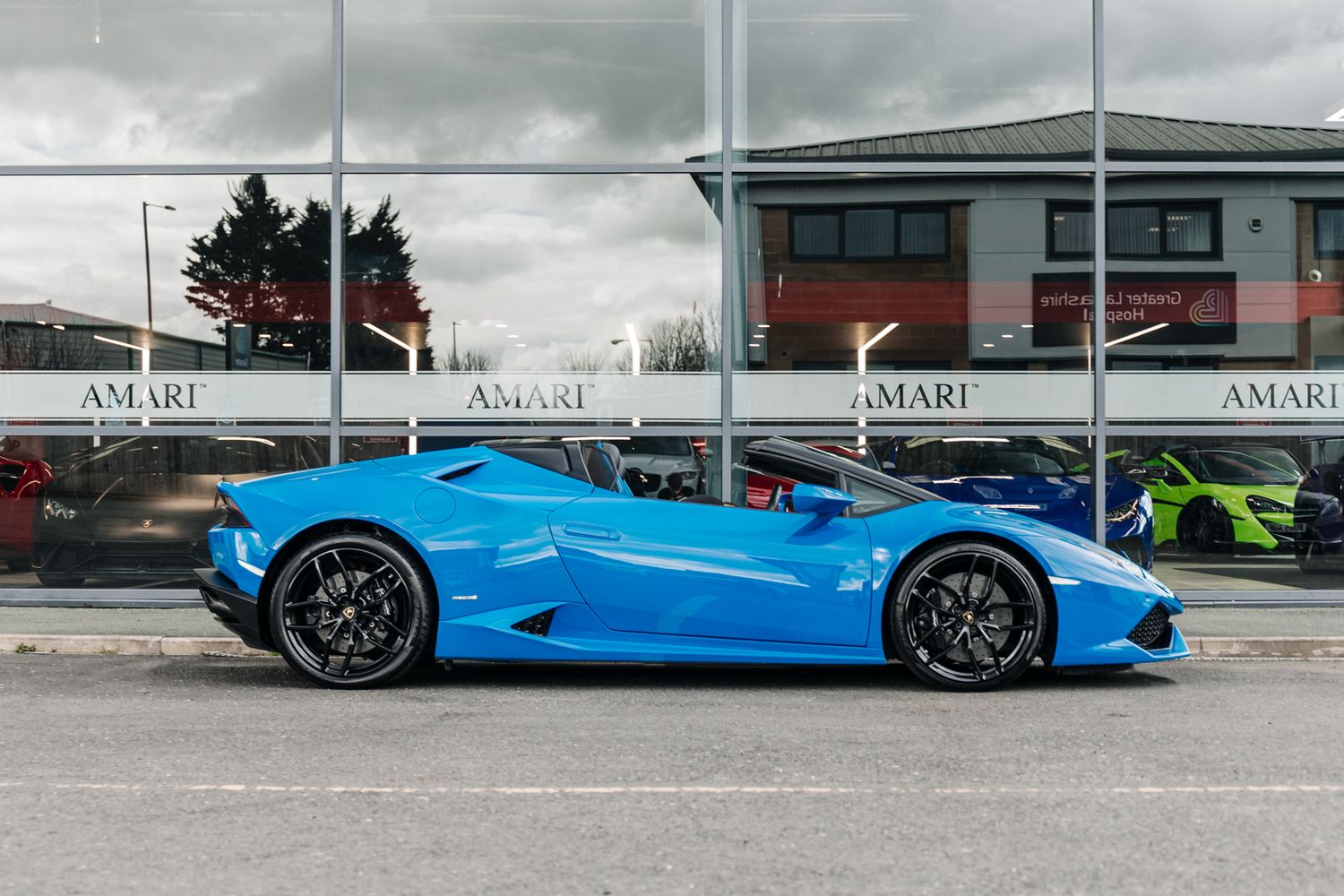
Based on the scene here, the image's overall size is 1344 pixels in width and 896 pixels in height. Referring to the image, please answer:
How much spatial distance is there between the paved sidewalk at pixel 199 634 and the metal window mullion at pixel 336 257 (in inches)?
67.2

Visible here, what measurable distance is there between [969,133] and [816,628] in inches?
210

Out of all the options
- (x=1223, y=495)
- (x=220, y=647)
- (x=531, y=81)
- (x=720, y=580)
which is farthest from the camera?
(x=531, y=81)

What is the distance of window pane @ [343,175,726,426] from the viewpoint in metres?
9.92

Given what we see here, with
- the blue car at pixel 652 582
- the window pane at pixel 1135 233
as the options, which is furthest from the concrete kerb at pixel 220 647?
the window pane at pixel 1135 233

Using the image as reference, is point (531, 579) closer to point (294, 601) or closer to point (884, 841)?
point (294, 601)

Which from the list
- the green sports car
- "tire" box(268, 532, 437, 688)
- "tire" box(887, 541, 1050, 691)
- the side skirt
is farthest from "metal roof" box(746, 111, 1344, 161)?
"tire" box(268, 532, 437, 688)

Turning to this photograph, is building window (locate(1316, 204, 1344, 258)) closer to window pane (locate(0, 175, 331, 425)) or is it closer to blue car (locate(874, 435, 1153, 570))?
blue car (locate(874, 435, 1153, 570))

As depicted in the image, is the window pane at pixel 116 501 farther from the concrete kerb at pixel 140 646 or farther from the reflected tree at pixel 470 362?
the concrete kerb at pixel 140 646

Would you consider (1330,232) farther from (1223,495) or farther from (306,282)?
(306,282)

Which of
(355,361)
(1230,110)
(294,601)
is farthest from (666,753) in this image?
(1230,110)

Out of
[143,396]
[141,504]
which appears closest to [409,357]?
[143,396]

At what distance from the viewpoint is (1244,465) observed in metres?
9.88

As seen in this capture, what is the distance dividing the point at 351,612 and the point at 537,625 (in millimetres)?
906

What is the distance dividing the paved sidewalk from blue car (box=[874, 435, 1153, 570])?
0.97m
